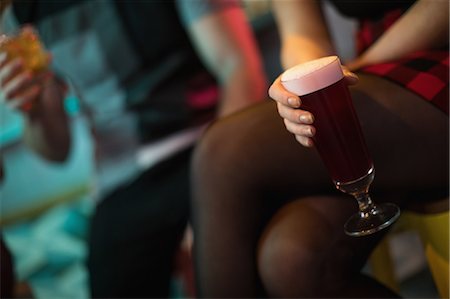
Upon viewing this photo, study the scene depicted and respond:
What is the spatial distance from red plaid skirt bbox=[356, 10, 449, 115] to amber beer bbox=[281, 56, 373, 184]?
0.17 m

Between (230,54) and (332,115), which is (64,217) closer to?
(230,54)

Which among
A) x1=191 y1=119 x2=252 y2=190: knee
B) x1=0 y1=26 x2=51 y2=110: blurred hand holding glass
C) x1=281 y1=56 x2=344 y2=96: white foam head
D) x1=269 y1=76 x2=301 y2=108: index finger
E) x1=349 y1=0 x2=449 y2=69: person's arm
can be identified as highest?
x1=0 y1=26 x2=51 y2=110: blurred hand holding glass

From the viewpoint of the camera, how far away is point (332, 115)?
33.6 inches

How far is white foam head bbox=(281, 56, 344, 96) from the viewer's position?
0.83 meters

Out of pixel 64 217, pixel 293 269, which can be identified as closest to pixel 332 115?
pixel 293 269

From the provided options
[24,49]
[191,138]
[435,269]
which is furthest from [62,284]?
[435,269]

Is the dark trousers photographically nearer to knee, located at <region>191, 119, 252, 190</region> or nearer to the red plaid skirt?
knee, located at <region>191, 119, 252, 190</region>

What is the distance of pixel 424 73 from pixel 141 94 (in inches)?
36.4

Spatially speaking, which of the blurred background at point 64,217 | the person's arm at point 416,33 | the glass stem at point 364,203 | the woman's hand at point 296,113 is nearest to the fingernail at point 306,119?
the woman's hand at point 296,113

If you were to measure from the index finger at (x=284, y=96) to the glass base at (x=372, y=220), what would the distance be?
0.76 ft

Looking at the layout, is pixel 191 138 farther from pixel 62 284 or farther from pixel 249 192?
pixel 62 284

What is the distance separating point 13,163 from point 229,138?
2.12 meters

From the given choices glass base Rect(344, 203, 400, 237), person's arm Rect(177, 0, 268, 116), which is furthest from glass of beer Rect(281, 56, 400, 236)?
person's arm Rect(177, 0, 268, 116)

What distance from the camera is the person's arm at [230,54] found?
1570mm
